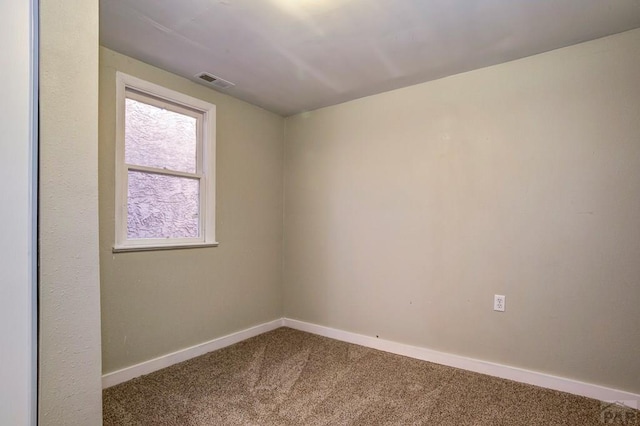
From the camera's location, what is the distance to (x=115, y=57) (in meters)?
2.23

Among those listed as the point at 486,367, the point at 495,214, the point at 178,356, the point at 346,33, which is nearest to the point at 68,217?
the point at 346,33

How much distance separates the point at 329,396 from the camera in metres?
2.10

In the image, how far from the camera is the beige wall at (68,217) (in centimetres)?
106

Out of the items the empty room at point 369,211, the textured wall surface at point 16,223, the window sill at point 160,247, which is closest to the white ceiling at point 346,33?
the empty room at point 369,211

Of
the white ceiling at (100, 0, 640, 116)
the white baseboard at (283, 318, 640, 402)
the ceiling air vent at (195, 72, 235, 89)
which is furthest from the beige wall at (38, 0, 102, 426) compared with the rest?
the white baseboard at (283, 318, 640, 402)

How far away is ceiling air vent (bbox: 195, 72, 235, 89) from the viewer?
259 centimetres

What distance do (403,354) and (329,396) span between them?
0.94 metres

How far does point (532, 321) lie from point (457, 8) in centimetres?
204

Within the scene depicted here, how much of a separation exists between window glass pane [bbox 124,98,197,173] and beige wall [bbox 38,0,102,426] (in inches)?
52.6

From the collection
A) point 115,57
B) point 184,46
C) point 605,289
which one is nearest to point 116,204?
point 115,57

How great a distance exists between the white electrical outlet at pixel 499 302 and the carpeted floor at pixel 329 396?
49cm

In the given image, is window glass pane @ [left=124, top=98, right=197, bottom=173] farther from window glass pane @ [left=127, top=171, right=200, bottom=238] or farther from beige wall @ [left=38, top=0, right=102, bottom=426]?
beige wall @ [left=38, top=0, right=102, bottom=426]

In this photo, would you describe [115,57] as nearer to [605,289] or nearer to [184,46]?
[184,46]

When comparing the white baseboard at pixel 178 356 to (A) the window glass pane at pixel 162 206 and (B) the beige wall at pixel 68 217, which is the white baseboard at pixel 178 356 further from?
(B) the beige wall at pixel 68 217
